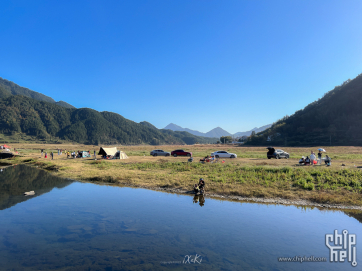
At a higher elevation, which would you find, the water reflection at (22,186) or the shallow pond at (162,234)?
the water reflection at (22,186)

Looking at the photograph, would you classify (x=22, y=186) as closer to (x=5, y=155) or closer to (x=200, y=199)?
(x=200, y=199)

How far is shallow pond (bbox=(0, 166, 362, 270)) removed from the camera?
8164 mm

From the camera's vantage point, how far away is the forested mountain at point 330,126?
9738 cm

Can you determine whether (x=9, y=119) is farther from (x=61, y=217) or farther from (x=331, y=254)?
(x=331, y=254)

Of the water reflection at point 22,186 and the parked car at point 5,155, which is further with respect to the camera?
the parked car at point 5,155

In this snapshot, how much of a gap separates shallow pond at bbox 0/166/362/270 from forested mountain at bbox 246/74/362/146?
318 feet

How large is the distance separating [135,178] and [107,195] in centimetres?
585

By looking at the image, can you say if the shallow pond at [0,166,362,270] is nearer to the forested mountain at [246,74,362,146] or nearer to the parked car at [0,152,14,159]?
the parked car at [0,152,14,159]

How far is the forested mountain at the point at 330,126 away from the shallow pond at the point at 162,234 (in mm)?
97078

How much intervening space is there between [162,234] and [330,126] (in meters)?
132

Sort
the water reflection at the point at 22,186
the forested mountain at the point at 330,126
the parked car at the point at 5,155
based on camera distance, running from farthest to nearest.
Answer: the forested mountain at the point at 330,126 < the parked car at the point at 5,155 < the water reflection at the point at 22,186

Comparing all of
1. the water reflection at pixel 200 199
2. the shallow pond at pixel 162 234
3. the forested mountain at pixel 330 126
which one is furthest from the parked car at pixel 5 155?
the forested mountain at pixel 330 126

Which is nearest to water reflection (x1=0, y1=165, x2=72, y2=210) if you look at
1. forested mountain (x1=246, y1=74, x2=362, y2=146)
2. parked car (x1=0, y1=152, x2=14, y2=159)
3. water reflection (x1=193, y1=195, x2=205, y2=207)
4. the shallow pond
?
the shallow pond

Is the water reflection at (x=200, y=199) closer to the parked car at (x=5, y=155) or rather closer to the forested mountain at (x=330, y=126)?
the parked car at (x=5, y=155)
